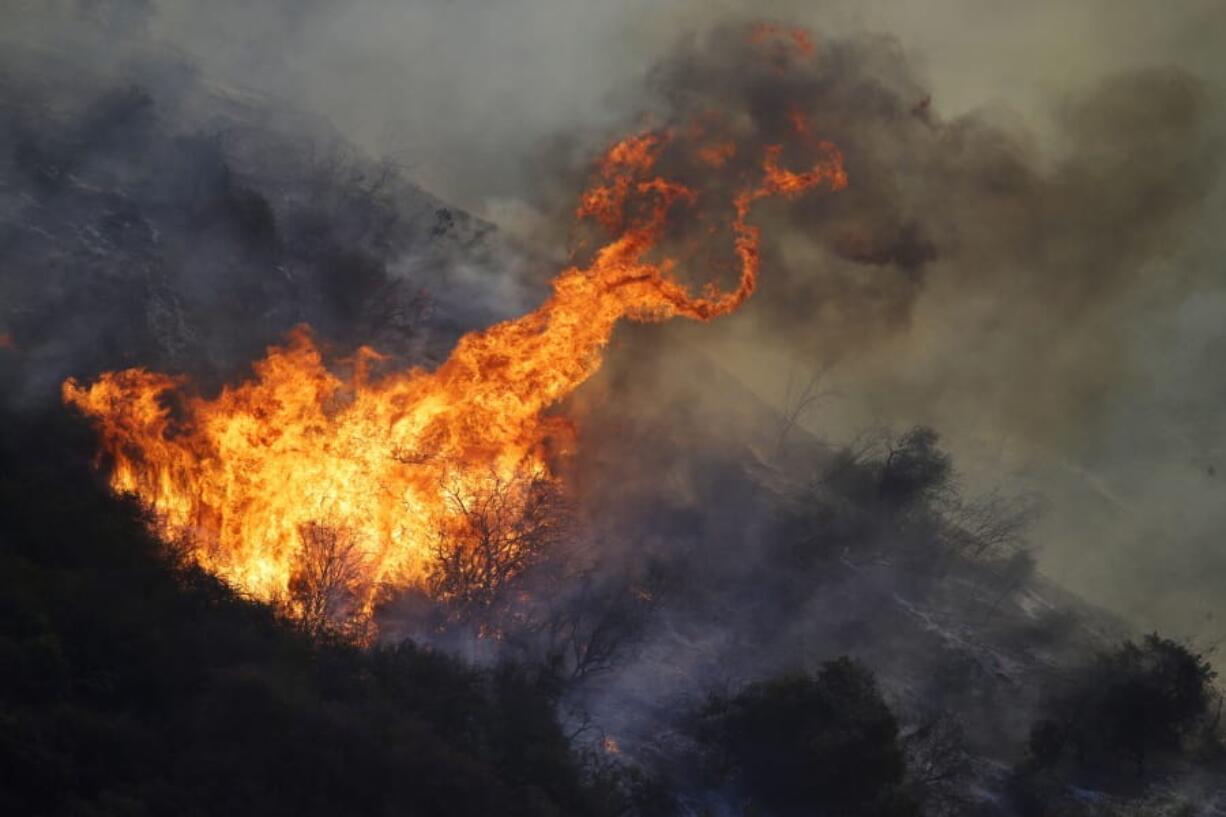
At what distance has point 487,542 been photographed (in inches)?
1186

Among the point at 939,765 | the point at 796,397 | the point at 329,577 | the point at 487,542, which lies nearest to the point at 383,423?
the point at 487,542

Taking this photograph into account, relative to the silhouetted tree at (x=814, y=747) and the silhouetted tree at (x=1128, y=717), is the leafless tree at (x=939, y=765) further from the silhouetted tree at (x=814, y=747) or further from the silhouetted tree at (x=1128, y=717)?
the silhouetted tree at (x=1128, y=717)

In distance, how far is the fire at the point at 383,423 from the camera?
2919cm

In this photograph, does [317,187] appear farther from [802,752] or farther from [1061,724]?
[1061,724]

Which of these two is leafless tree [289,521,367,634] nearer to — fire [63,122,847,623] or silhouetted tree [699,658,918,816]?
fire [63,122,847,623]

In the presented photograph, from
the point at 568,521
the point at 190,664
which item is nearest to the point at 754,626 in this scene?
the point at 568,521

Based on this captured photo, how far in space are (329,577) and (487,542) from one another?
Answer: 4661 mm

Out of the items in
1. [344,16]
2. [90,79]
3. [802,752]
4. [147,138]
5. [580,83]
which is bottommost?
[802,752]

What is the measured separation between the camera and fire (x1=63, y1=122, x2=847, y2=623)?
29.2 meters

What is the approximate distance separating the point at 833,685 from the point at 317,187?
30.4m

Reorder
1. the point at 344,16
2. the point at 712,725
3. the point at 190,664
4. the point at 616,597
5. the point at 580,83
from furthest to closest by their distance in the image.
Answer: the point at 344,16 < the point at 580,83 < the point at 616,597 < the point at 712,725 < the point at 190,664

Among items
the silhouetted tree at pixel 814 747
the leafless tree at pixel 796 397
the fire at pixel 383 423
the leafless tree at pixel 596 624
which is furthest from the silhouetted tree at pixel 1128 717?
the leafless tree at pixel 796 397

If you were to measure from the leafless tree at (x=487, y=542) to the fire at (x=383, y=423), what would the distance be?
293mm

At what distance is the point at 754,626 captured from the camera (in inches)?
1457
